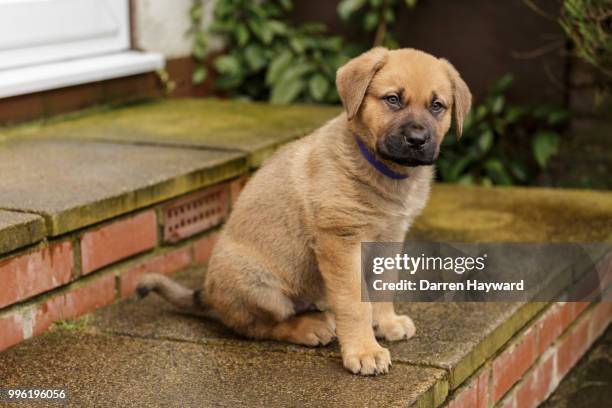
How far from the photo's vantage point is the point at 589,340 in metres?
4.30

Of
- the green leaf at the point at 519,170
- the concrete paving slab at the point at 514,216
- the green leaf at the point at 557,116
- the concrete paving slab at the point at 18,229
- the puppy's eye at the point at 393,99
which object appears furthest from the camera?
the green leaf at the point at 519,170

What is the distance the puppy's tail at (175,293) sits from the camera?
334cm

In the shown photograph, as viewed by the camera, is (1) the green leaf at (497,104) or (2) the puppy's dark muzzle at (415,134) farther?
(1) the green leaf at (497,104)

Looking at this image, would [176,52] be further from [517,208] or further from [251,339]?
[251,339]

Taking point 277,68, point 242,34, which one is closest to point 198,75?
point 242,34

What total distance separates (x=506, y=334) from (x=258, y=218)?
944 mm

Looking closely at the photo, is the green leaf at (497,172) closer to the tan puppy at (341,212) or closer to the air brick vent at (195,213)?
the air brick vent at (195,213)

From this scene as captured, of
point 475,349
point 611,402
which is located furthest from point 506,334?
point 611,402

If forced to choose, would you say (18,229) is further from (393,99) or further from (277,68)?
(277,68)

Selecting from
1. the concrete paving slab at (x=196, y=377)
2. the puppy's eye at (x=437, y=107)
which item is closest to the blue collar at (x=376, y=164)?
the puppy's eye at (x=437, y=107)

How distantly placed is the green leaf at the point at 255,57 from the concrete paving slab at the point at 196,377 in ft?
9.65

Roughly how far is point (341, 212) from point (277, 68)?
2968 millimetres

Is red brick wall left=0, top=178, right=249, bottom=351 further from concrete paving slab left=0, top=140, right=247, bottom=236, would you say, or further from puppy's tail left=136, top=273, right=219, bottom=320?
puppy's tail left=136, top=273, right=219, bottom=320

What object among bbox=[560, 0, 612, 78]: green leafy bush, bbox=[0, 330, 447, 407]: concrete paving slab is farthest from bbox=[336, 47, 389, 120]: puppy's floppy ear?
bbox=[560, 0, 612, 78]: green leafy bush
